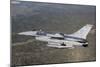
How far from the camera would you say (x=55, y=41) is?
2.74 metres

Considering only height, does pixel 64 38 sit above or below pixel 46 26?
below

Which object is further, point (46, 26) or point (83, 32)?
point (83, 32)

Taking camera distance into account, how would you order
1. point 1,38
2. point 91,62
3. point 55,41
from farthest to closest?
1. point 91,62
2. point 55,41
3. point 1,38

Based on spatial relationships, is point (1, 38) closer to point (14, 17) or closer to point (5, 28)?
point (5, 28)

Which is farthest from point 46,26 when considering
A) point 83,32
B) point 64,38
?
point 83,32

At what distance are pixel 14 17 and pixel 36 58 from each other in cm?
66

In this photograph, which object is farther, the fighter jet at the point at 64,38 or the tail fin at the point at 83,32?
the tail fin at the point at 83,32

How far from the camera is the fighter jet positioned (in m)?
2.66

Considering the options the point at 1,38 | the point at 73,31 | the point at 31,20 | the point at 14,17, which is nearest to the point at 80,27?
the point at 73,31

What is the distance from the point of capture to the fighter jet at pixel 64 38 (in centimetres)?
266

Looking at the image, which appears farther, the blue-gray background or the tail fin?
the tail fin

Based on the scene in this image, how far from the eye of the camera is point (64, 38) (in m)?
2.78

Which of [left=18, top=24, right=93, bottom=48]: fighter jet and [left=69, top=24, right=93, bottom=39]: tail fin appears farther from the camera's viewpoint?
[left=69, top=24, right=93, bottom=39]: tail fin

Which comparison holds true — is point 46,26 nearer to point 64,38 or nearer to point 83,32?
point 64,38
